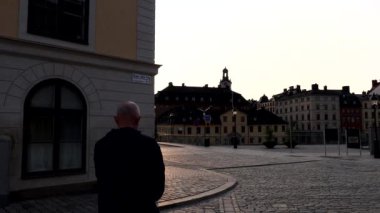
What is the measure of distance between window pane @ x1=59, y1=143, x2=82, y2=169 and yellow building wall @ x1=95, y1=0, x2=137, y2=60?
8.92ft

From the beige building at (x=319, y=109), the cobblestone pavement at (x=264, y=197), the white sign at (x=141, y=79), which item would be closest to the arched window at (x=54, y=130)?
the cobblestone pavement at (x=264, y=197)

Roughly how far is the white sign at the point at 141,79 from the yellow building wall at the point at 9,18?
3580mm

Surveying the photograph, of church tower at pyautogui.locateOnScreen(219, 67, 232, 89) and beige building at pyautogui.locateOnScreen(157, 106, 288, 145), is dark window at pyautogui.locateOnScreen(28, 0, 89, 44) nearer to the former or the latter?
beige building at pyautogui.locateOnScreen(157, 106, 288, 145)

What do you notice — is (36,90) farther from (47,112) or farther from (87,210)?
(87,210)

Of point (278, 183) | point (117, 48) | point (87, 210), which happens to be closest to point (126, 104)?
point (87, 210)

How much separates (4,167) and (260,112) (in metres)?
92.2

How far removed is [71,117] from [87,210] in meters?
3.19

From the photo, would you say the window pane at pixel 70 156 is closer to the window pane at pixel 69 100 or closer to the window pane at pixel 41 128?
the window pane at pixel 41 128

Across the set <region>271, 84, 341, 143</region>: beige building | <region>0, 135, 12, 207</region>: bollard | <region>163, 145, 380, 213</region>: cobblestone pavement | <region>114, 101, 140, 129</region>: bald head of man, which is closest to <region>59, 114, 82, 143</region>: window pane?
<region>0, 135, 12, 207</region>: bollard

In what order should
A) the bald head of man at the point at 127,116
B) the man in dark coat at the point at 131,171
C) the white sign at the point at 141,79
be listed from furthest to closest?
the white sign at the point at 141,79 < the bald head of man at the point at 127,116 < the man in dark coat at the point at 131,171

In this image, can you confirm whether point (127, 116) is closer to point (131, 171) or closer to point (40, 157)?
point (131, 171)

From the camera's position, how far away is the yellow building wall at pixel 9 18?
9.37 m

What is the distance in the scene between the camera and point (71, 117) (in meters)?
10.6

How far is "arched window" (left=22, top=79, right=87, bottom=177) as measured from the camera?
9719 mm
